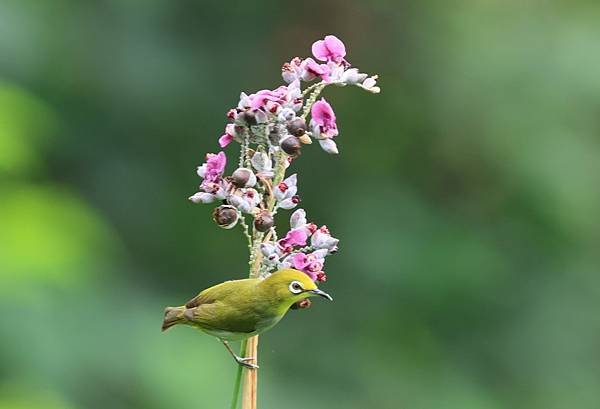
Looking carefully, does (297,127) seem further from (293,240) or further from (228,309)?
(228,309)

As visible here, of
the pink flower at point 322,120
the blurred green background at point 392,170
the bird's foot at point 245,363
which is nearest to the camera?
the bird's foot at point 245,363

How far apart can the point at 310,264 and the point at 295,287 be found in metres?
0.06

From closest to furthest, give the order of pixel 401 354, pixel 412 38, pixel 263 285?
pixel 263 285
pixel 401 354
pixel 412 38

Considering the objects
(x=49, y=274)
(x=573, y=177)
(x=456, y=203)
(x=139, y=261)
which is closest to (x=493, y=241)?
(x=456, y=203)

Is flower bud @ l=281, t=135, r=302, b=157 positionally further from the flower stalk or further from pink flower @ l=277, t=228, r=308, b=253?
pink flower @ l=277, t=228, r=308, b=253

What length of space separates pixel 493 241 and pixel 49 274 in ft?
10.0

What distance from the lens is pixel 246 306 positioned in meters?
1.40

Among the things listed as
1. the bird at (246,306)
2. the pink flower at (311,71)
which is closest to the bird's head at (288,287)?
the bird at (246,306)

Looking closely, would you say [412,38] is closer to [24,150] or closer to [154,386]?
[154,386]

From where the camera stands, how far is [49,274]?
8.32ft

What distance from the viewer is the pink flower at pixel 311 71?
1.45 metres

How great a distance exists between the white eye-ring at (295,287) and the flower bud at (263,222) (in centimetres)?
8

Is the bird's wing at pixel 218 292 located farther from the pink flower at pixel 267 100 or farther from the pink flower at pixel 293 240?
the pink flower at pixel 267 100

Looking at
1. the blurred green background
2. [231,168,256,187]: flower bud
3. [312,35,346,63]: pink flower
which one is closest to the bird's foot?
[231,168,256,187]: flower bud
